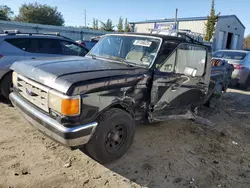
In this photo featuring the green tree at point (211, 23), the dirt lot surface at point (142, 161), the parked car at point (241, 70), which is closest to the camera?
the dirt lot surface at point (142, 161)

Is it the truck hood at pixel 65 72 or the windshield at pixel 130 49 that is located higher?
the windshield at pixel 130 49

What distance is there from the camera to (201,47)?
14.9 ft

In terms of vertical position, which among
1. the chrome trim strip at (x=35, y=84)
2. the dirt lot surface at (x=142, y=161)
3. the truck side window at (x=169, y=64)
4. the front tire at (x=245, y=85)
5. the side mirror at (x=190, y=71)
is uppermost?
the truck side window at (x=169, y=64)

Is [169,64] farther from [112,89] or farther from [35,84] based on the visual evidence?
[35,84]

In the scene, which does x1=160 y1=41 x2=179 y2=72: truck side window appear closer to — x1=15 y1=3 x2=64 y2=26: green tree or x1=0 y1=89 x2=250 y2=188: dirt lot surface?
x1=0 y1=89 x2=250 y2=188: dirt lot surface

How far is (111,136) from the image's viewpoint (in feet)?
10.5

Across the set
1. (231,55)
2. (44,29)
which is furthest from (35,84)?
(44,29)

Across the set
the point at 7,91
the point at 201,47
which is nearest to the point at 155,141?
the point at 201,47

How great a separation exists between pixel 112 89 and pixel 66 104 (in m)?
0.68

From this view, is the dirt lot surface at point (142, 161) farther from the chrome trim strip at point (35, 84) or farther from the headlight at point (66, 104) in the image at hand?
the chrome trim strip at point (35, 84)

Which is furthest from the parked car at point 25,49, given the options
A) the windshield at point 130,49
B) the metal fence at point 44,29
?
the metal fence at point 44,29

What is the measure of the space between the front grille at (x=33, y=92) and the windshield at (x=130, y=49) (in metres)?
1.49

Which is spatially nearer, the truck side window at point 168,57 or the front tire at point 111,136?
the front tire at point 111,136

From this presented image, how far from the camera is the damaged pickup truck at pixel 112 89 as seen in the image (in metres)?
2.71
